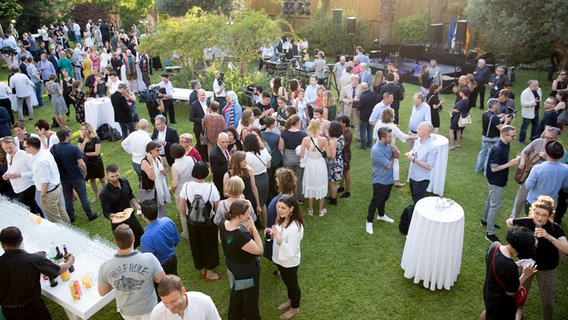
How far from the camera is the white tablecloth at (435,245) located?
4.45 metres

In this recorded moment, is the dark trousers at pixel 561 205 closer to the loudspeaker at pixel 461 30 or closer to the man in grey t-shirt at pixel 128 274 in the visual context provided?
the man in grey t-shirt at pixel 128 274

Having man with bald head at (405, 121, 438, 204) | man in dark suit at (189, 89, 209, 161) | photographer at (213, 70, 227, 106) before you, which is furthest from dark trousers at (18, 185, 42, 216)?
man with bald head at (405, 121, 438, 204)

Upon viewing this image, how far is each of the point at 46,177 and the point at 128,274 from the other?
2.72m

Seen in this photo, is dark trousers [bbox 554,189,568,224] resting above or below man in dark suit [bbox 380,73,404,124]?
below

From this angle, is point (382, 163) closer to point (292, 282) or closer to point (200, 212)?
point (292, 282)

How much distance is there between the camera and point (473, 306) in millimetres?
4473

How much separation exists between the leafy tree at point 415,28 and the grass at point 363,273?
45.6 ft

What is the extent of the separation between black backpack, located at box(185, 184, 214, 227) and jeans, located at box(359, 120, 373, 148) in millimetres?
4835

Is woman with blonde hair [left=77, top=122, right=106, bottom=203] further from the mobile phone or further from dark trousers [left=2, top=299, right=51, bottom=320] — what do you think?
the mobile phone

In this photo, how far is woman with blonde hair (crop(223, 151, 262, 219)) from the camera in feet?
16.2

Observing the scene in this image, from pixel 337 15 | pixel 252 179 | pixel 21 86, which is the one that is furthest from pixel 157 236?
pixel 337 15

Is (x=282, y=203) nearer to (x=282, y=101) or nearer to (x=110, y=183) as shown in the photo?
(x=110, y=183)

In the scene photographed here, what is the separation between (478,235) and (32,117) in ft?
36.5

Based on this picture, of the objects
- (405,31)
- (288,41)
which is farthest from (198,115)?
(405,31)
